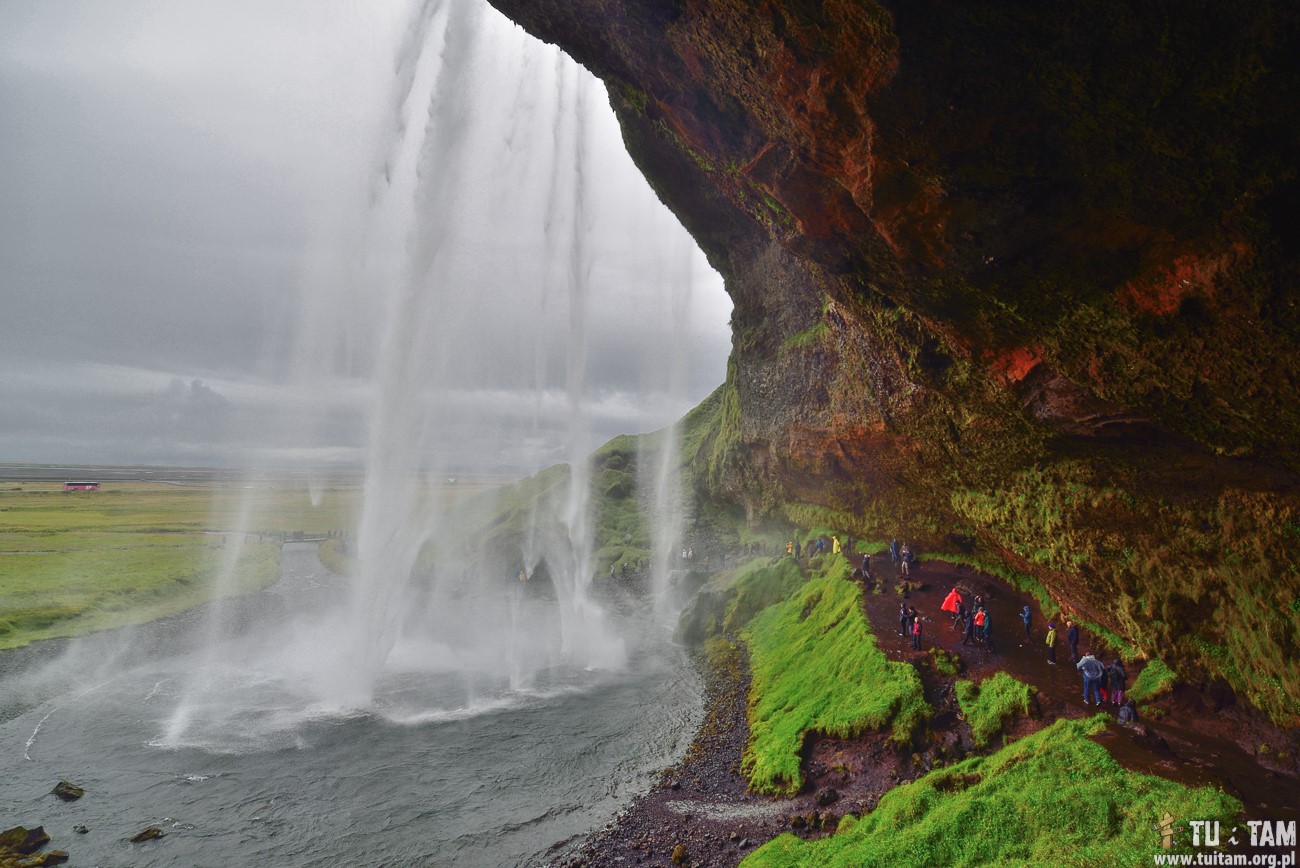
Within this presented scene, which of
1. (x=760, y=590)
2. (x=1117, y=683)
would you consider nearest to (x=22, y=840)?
(x=1117, y=683)

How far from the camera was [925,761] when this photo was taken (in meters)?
15.9

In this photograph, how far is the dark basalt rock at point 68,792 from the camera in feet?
55.3

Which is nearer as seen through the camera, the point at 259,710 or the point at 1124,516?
the point at 1124,516

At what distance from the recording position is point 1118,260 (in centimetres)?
1031

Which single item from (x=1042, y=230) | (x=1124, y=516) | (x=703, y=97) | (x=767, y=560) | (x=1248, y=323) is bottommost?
(x=767, y=560)

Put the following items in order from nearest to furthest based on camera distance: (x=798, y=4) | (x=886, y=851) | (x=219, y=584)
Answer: (x=798, y=4) → (x=886, y=851) → (x=219, y=584)

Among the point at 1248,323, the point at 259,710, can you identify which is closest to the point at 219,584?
the point at 259,710

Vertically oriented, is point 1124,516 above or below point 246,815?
above

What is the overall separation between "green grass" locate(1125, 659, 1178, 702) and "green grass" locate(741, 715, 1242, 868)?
288 cm

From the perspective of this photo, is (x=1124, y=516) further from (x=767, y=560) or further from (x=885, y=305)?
(x=767, y=560)

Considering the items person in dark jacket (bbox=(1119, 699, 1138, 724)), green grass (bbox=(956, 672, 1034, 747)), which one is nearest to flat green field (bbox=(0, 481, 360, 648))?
green grass (bbox=(956, 672, 1034, 747))

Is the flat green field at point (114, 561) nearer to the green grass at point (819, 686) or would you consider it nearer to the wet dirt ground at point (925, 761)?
the wet dirt ground at point (925, 761)

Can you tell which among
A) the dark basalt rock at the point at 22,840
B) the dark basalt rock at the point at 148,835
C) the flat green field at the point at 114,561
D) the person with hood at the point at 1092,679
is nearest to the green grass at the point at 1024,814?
the person with hood at the point at 1092,679

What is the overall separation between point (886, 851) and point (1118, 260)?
12306 mm
